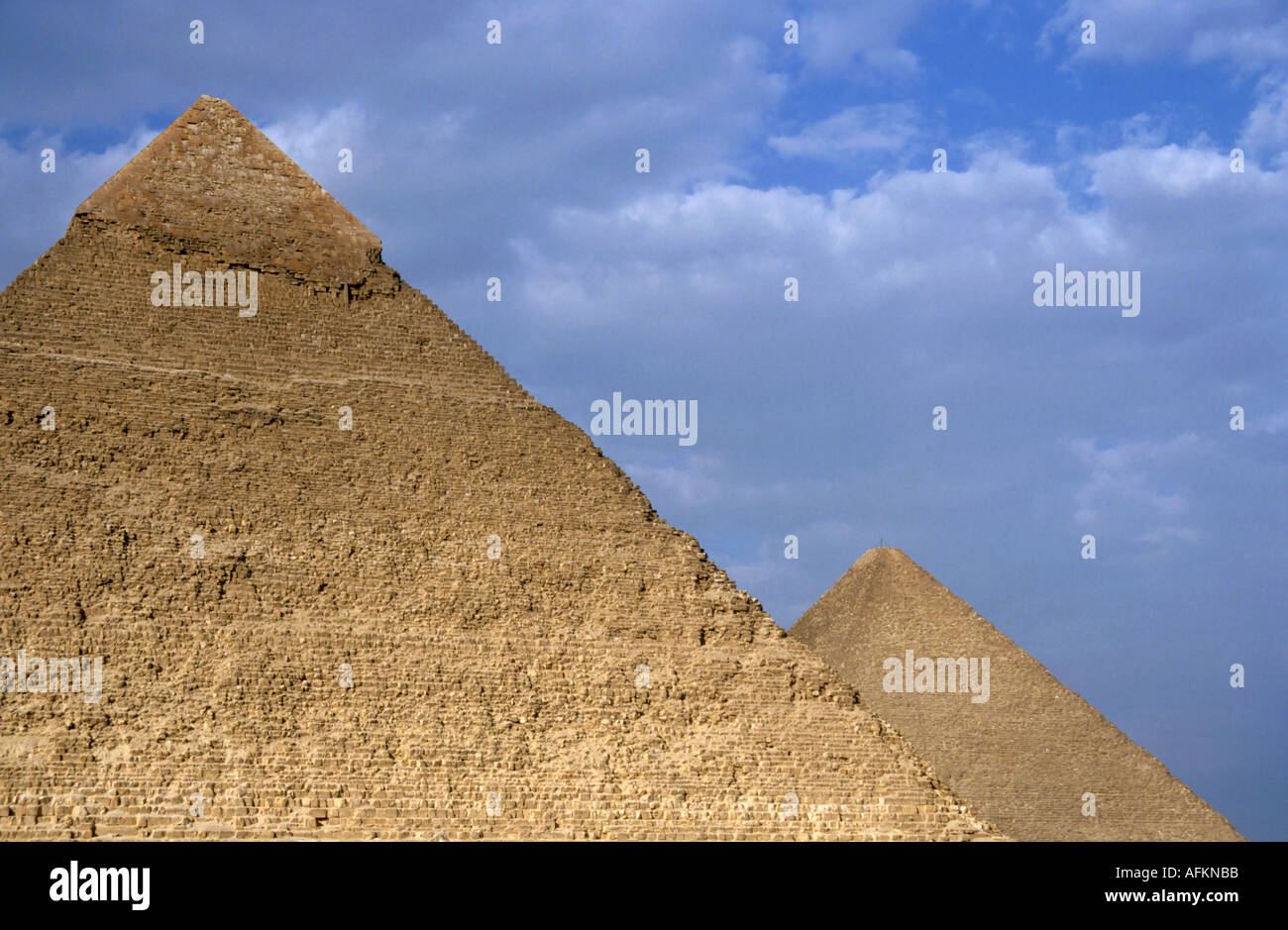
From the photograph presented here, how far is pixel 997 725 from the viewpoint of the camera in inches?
1673

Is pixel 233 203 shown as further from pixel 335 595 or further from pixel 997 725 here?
pixel 997 725

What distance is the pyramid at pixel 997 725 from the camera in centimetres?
4031

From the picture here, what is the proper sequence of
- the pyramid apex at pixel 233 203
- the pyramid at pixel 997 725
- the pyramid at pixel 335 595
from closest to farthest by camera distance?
the pyramid at pixel 335 595, the pyramid apex at pixel 233 203, the pyramid at pixel 997 725

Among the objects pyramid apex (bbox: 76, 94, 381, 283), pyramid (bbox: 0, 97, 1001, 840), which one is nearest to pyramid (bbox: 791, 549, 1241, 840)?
pyramid (bbox: 0, 97, 1001, 840)

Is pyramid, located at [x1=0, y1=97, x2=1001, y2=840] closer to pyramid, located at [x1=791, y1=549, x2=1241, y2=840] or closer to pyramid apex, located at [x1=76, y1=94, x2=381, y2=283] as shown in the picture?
pyramid apex, located at [x1=76, y1=94, x2=381, y2=283]

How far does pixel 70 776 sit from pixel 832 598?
30.8 metres

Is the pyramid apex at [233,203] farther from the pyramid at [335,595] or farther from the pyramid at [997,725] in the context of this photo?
the pyramid at [997,725]

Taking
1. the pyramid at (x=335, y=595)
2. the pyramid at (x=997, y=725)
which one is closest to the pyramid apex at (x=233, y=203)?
the pyramid at (x=335, y=595)

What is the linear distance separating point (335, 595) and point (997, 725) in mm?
23127

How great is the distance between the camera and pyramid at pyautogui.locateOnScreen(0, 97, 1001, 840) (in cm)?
2183

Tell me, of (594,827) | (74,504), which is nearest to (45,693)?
(74,504)

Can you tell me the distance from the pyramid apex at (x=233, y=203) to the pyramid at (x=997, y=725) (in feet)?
68.2

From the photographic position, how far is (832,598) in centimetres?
4897

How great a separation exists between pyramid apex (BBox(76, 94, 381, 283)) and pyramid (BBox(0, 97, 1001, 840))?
0.06 meters
